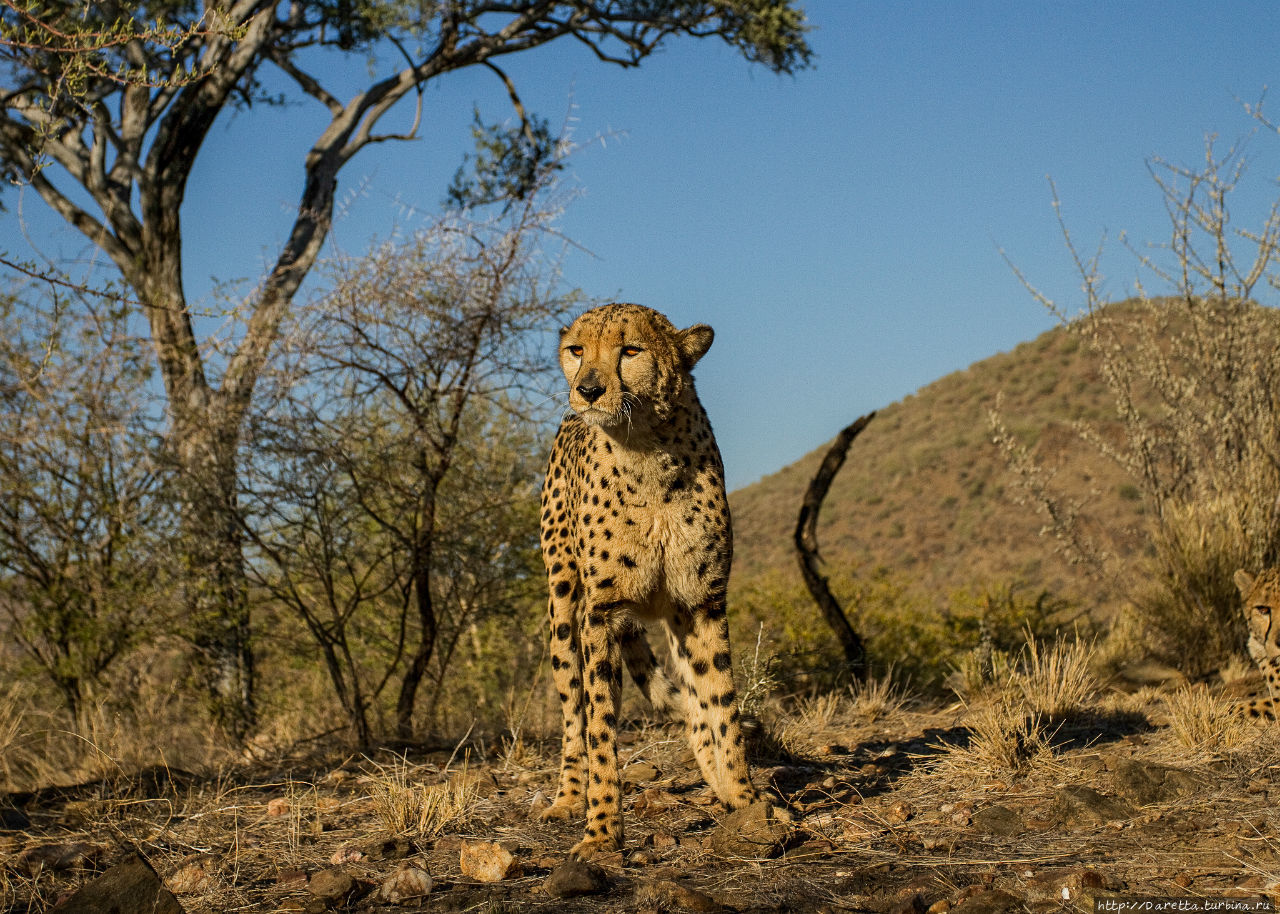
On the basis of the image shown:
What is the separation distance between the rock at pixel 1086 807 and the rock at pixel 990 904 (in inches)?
38.5

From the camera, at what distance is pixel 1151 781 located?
4.29 metres

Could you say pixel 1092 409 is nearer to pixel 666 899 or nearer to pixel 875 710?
pixel 875 710

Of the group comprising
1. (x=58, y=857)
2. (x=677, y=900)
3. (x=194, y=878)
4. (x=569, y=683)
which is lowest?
(x=677, y=900)

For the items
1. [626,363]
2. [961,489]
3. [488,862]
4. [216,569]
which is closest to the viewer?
[488,862]

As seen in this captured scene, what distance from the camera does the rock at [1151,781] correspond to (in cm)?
422

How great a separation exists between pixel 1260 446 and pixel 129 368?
856cm

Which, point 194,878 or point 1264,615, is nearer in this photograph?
point 194,878

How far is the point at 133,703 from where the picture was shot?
7633mm

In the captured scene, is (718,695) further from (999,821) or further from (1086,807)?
(1086,807)

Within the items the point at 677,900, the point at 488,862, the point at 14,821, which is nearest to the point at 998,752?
the point at 677,900

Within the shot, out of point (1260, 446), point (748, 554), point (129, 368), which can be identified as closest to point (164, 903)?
point (129, 368)

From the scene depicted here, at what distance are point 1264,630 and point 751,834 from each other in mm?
3781

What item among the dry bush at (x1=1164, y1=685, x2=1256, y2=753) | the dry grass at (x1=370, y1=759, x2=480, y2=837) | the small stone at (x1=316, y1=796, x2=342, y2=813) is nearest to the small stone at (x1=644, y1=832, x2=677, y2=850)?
the dry grass at (x1=370, y1=759, x2=480, y2=837)

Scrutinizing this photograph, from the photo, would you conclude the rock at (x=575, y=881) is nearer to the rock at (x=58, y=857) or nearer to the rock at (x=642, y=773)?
the rock at (x=642, y=773)
